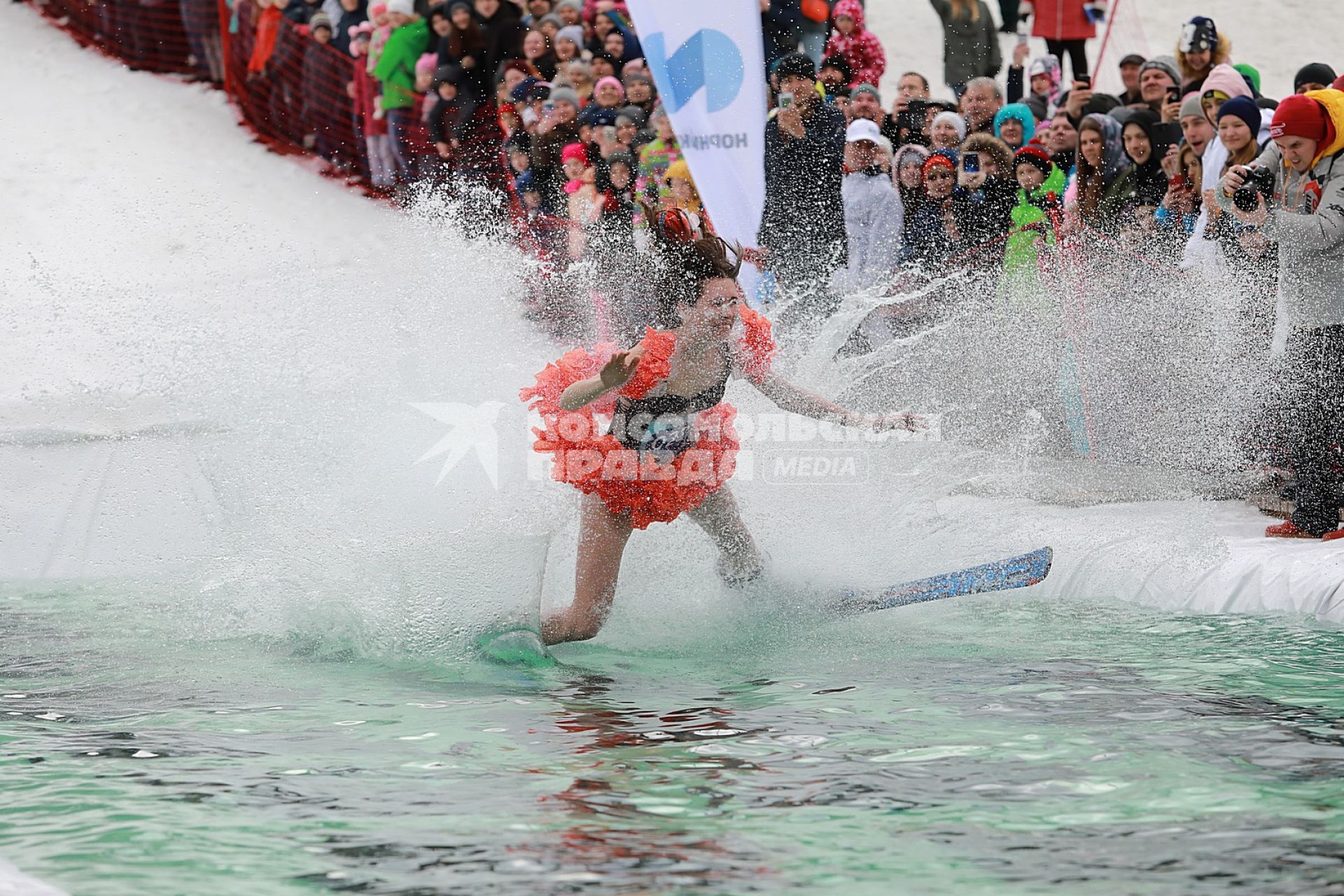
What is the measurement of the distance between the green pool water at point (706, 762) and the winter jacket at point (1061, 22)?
868 centimetres

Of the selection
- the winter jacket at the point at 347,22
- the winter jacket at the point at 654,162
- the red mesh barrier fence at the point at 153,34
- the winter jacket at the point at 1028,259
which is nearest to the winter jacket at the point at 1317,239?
the winter jacket at the point at 1028,259

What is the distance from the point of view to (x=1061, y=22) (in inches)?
523

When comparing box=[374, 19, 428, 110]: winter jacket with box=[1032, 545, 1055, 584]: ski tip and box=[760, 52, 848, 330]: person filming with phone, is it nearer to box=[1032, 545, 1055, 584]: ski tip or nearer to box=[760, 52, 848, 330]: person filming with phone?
box=[760, 52, 848, 330]: person filming with phone

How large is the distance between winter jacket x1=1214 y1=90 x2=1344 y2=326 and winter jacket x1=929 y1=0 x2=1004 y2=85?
6.91m

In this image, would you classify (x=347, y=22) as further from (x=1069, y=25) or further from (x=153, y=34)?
(x=1069, y=25)

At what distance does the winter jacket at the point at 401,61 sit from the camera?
Answer: 1345cm

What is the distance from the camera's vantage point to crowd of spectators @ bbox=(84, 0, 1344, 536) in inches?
247

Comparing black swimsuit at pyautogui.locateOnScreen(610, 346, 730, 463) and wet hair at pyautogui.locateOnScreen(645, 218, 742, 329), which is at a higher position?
wet hair at pyautogui.locateOnScreen(645, 218, 742, 329)

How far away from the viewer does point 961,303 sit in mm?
8148

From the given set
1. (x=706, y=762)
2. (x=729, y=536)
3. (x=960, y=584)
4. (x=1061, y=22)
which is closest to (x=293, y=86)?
(x=1061, y=22)

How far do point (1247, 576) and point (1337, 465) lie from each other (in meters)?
0.83

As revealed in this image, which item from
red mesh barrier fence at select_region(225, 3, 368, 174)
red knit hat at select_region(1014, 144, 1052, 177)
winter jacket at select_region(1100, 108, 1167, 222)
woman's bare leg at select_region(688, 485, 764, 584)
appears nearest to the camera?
woman's bare leg at select_region(688, 485, 764, 584)

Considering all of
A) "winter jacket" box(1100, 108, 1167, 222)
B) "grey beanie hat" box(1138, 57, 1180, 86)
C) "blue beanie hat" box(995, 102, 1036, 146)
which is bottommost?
"winter jacket" box(1100, 108, 1167, 222)

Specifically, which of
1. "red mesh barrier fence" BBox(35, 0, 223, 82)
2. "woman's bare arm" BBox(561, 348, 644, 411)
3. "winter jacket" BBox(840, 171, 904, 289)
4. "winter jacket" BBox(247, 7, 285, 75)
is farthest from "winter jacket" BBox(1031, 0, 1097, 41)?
"woman's bare arm" BBox(561, 348, 644, 411)
